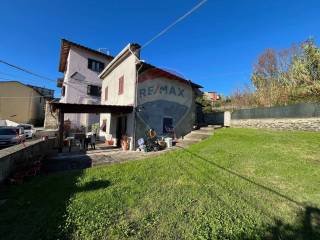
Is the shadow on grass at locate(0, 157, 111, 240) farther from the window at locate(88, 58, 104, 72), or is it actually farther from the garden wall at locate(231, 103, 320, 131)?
the window at locate(88, 58, 104, 72)

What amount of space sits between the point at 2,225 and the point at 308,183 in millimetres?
7757

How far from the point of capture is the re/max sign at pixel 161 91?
12.6 m

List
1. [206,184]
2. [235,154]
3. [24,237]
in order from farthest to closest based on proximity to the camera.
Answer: [235,154], [206,184], [24,237]

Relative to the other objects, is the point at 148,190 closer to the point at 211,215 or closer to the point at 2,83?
the point at 211,215

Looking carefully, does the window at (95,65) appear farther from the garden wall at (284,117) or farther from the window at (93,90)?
the garden wall at (284,117)

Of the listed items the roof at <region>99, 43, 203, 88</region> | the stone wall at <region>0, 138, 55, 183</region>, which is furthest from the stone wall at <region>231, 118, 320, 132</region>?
the stone wall at <region>0, 138, 55, 183</region>

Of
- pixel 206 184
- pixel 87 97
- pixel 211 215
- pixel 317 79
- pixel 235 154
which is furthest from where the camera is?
pixel 87 97

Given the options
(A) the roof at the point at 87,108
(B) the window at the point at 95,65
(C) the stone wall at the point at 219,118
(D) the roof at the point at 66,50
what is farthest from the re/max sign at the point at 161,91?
(D) the roof at the point at 66,50

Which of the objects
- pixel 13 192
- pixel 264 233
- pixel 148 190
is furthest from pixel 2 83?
pixel 264 233

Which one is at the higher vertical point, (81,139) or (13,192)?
(81,139)

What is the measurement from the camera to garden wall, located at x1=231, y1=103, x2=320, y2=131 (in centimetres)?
1256

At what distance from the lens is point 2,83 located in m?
32.3

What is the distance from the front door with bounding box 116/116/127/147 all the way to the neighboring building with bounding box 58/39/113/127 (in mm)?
10523

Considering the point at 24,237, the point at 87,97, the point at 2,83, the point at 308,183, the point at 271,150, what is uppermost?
the point at 2,83
